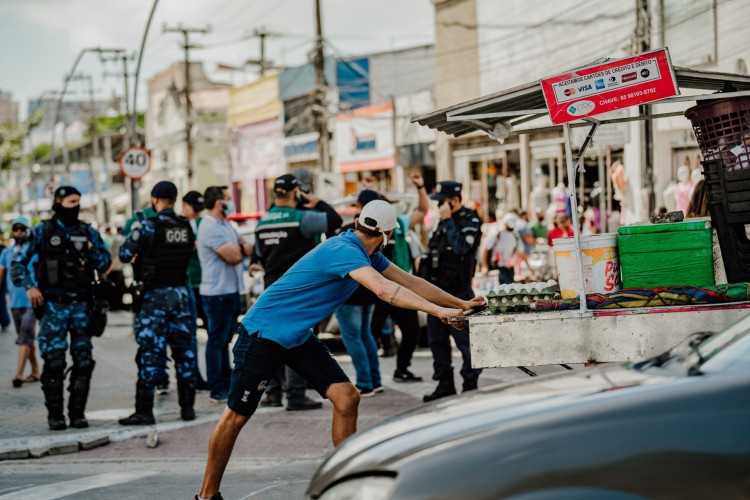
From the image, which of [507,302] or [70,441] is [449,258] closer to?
[70,441]

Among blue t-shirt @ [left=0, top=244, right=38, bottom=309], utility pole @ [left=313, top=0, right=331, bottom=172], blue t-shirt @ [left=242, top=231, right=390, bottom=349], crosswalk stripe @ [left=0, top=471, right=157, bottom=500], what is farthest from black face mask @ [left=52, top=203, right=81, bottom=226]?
utility pole @ [left=313, top=0, right=331, bottom=172]

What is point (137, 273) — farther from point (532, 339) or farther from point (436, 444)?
point (436, 444)

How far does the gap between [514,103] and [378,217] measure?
58.6 inches

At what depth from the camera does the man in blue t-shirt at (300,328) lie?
6.02 m

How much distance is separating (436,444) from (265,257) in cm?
656

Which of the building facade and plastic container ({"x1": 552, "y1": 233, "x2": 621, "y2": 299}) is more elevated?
the building facade

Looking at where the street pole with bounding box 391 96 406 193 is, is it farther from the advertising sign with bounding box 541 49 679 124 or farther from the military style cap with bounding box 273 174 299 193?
the advertising sign with bounding box 541 49 679 124

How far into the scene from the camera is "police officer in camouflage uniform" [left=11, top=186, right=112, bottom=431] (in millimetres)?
9406

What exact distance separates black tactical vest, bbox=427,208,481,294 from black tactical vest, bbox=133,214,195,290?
7.24 feet

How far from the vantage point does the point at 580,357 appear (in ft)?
19.9

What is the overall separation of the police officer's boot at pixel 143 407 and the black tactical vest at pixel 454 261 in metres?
2.72

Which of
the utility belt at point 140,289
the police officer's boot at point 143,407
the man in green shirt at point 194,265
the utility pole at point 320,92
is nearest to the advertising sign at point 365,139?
the utility pole at point 320,92

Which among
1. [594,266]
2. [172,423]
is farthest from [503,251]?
[594,266]

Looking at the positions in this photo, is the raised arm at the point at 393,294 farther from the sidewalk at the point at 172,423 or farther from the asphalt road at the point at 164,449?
the sidewalk at the point at 172,423
